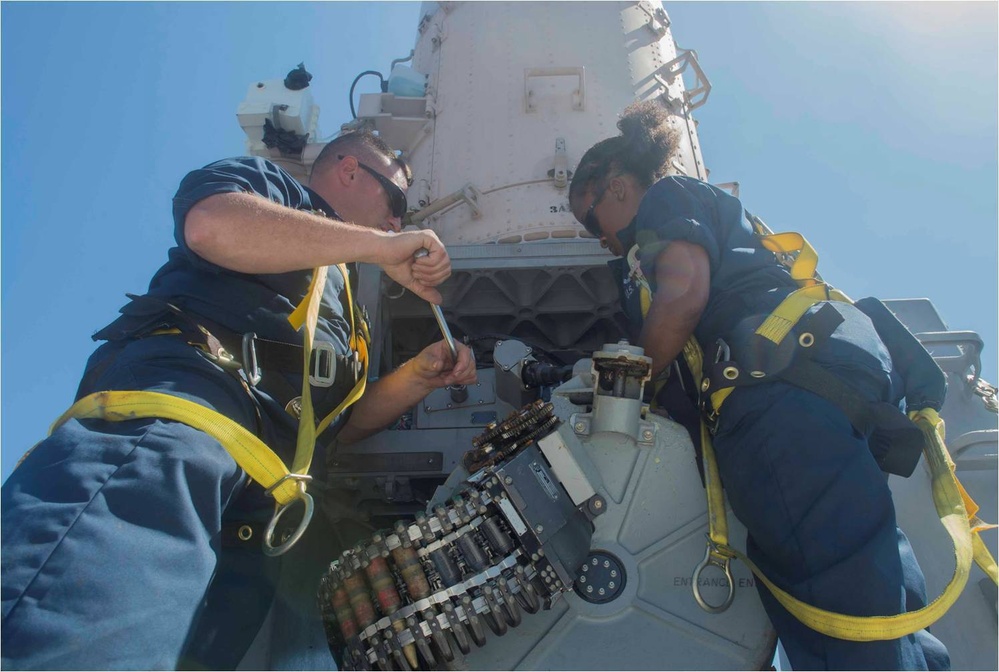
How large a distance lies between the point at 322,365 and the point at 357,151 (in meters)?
1.68

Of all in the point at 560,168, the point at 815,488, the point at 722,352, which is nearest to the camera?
the point at 815,488

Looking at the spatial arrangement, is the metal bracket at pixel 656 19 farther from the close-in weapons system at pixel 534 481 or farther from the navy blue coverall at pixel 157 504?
the navy blue coverall at pixel 157 504

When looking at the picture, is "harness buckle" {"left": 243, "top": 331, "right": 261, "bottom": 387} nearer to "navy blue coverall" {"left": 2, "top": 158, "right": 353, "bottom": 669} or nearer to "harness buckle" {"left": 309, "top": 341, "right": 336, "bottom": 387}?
"navy blue coverall" {"left": 2, "top": 158, "right": 353, "bottom": 669}

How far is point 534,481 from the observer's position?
294 centimetres

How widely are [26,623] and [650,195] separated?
3056 millimetres

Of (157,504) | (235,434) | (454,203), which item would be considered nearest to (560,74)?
(454,203)

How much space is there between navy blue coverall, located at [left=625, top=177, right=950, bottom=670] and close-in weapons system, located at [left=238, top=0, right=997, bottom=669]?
0.33 m

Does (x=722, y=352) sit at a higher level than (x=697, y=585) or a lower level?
higher

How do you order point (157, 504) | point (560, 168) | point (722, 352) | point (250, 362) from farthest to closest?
1. point (560, 168)
2. point (722, 352)
3. point (250, 362)
4. point (157, 504)

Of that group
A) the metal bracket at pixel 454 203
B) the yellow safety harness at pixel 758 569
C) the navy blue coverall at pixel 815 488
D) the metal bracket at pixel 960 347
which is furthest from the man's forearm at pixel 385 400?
the metal bracket at pixel 960 347

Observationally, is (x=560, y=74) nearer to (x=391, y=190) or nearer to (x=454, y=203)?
(x=454, y=203)

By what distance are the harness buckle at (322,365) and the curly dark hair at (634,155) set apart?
1881 mm

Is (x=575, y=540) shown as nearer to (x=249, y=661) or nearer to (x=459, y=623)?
(x=459, y=623)

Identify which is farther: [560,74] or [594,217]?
[560,74]
